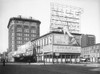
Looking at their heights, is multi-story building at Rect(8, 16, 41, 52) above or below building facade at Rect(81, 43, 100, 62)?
above

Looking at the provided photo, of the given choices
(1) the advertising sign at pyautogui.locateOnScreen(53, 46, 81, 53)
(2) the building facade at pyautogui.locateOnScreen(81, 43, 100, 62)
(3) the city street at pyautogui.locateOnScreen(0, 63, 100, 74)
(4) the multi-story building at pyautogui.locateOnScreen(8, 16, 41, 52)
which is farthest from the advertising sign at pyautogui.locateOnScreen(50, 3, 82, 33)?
(4) the multi-story building at pyautogui.locateOnScreen(8, 16, 41, 52)

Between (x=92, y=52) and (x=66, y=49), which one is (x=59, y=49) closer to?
(x=66, y=49)

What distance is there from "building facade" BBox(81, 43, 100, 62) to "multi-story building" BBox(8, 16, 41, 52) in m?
41.1

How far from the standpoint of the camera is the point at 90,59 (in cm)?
7819

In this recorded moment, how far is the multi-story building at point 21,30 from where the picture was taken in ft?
343

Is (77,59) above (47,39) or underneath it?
underneath

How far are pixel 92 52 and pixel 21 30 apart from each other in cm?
5107

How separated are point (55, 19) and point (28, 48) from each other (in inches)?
759

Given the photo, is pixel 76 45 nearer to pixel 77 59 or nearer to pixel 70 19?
pixel 77 59

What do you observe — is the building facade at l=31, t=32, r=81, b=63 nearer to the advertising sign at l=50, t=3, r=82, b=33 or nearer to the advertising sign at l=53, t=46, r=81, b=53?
the advertising sign at l=53, t=46, r=81, b=53

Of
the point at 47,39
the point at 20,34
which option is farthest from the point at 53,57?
the point at 20,34

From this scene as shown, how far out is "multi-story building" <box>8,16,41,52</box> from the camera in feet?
343

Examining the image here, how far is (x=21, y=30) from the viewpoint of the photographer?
4215 inches

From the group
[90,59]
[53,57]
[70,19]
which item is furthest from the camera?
[90,59]
